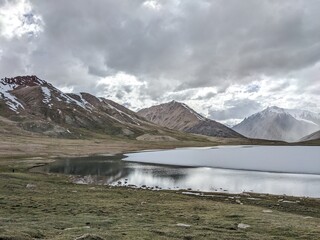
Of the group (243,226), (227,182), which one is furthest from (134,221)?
(227,182)

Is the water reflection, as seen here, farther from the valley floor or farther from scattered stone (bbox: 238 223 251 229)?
scattered stone (bbox: 238 223 251 229)

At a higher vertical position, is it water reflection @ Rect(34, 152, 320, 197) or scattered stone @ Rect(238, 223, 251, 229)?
water reflection @ Rect(34, 152, 320, 197)

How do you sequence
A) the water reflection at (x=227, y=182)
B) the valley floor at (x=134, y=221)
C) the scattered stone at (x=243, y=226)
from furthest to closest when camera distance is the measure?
the water reflection at (x=227, y=182) → the scattered stone at (x=243, y=226) → the valley floor at (x=134, y=221)

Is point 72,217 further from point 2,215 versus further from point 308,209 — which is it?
point 308,209

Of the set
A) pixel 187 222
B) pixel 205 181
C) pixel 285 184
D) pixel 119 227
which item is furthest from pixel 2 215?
pixel 285 184

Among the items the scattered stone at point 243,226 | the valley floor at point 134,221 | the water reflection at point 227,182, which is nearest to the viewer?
the valley floor at point 134,221

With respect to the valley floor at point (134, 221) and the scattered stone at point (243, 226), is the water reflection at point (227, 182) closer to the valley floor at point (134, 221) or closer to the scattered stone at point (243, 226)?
the valley floor at point (134, 221)

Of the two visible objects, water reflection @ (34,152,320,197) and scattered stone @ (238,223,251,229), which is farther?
water reflection @ (34,152,320,197)

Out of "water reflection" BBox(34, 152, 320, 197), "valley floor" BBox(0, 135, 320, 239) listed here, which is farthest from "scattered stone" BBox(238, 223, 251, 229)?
"water reflection" BBox(34, 152, 320, 197)

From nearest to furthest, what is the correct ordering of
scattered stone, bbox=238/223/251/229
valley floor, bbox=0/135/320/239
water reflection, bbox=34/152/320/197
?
valley floor, bbox=0/135/320/239 → scattered stone, bbox=238/223/251/229 → water reflection, bbox=34/152/320/197

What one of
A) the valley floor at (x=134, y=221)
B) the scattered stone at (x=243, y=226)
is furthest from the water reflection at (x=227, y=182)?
the scattered stone at (x=243, y=226)

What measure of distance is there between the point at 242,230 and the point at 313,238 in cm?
487

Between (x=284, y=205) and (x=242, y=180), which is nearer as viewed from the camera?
(x=284, y=205)

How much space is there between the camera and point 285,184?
76125 mm
